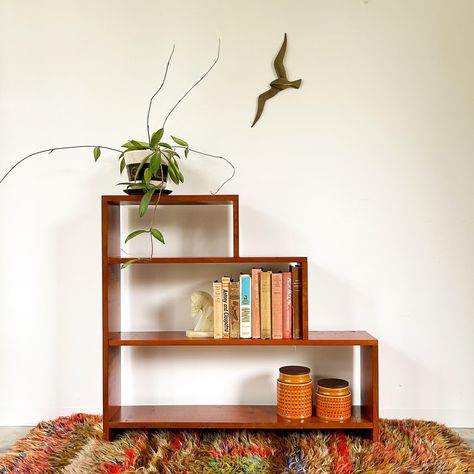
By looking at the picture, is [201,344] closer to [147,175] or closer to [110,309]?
[110,309]

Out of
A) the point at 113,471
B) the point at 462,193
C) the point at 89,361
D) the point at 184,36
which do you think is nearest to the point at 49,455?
the point at 113,471

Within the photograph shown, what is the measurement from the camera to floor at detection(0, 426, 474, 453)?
5.32ft

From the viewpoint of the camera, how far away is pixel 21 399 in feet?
5.93

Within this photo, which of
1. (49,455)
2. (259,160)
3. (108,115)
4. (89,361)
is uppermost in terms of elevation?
(108,115)

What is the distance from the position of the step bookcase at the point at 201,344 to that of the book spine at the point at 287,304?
0.03 m

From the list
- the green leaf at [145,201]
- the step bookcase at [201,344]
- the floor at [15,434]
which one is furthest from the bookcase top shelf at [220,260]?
the floor at [15,434]

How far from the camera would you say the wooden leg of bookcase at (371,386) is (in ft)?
5.04

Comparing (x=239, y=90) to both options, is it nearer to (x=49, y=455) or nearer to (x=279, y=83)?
(x=279, y=83)

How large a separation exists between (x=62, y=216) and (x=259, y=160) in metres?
0.79

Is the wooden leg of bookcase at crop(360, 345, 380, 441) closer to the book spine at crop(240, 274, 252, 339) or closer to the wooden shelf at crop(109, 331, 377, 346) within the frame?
the wooden shelf at crop(109, 331, 377, 346)

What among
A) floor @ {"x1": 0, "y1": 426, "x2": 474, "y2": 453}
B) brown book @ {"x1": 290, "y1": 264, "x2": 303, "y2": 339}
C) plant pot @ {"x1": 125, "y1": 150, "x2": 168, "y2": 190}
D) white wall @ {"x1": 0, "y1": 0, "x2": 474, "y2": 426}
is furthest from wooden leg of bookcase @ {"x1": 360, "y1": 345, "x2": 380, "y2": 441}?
plant pot @ {"x1": 125, "y1": 150, "x2": 168, "y2": 190}

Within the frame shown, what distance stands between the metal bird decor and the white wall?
3 centimetres

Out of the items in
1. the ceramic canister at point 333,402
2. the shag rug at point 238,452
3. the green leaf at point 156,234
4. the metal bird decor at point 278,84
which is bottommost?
the shag rug at point 238,452

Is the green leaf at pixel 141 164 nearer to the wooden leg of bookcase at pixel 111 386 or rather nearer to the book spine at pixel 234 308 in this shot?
the book spine at pixel 234 308
